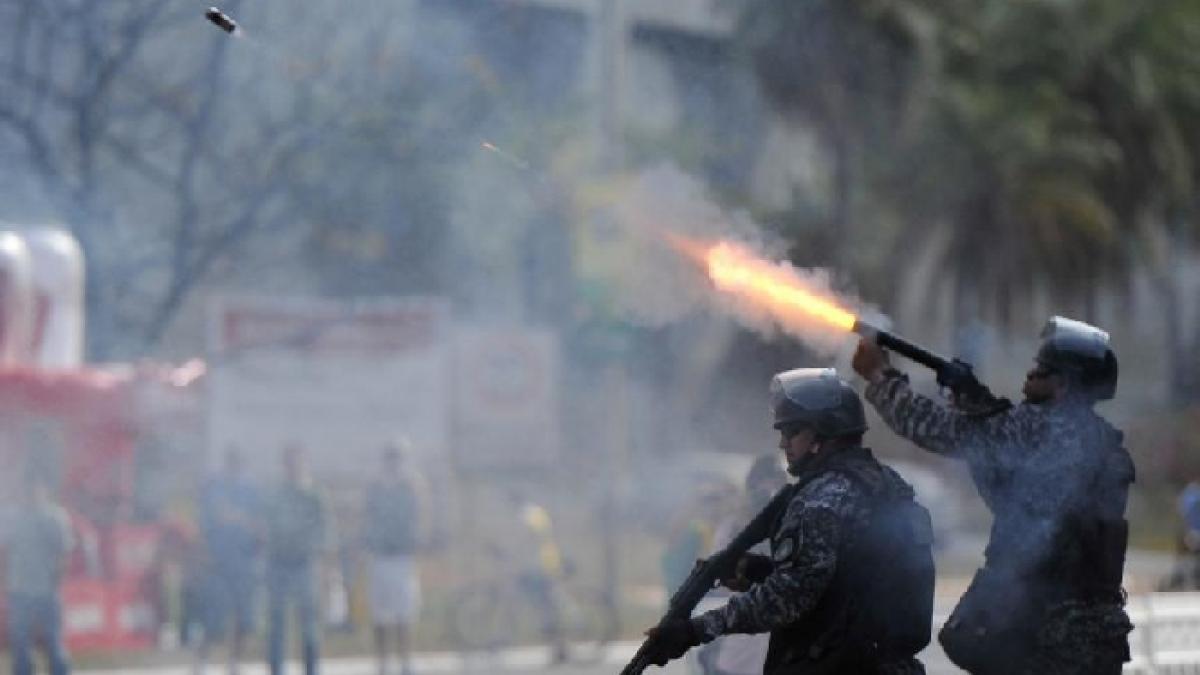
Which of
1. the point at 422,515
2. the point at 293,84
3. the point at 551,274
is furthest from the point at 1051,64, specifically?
the point at 293,84

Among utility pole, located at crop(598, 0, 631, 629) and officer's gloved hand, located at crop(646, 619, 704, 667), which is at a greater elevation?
utility pole, located at crop(598, 0, 631, 629)

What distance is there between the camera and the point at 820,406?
5992 millimetres

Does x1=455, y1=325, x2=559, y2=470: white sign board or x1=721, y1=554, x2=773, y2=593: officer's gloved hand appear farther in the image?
x1=455, y1=325, x2=559, y2=470: white sign board

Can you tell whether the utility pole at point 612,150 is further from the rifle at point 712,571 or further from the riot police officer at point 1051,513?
the rifle at point 712,571

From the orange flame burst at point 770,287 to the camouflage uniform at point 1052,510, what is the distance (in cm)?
36

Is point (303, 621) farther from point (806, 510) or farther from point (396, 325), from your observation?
point (806, 510)

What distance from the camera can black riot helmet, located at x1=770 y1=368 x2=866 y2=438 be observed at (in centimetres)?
598

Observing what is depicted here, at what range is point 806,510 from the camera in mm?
5832

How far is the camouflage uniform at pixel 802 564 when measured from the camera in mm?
5750

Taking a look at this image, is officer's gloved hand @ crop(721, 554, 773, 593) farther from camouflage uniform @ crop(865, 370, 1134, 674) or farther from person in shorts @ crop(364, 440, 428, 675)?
person in shorts @ crop(364, 440, 428, 675)

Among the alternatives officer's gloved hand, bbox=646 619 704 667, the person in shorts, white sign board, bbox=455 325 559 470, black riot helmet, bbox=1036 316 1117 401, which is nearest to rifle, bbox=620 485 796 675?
officer's gloved hand, bbox=646 619 704 667

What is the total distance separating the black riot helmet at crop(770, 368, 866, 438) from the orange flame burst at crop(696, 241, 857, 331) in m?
0.26

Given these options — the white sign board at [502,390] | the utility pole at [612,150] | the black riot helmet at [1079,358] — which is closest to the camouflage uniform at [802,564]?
the black riot helmet at [1079,358]

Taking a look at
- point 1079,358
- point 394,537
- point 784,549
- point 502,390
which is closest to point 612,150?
point 394,537
